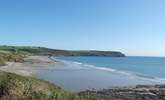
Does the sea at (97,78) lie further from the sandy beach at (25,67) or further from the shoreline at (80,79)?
the sandy beach at (25,67)

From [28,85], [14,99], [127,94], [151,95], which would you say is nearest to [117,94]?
[127,94]

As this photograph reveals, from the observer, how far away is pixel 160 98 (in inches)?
937

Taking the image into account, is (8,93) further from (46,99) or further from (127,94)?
(127,94)

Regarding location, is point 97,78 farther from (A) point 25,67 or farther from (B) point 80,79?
(A) point 25,67

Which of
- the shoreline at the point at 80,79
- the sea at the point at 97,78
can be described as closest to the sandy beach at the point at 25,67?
the shoreline at the point at 80,79

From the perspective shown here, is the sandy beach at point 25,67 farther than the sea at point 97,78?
Yes

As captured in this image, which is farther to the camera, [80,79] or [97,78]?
[97,78]

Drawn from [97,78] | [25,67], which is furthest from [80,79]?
[25,67]

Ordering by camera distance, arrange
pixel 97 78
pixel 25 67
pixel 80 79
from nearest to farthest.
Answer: pixel 80 79 < pixel 97 78 < pixel 25 67

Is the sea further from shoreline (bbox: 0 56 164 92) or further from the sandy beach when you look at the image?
the sandy beach

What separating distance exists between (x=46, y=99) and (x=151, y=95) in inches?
659

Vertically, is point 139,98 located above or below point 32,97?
below

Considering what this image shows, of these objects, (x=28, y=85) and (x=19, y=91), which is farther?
(x=28, y=85)

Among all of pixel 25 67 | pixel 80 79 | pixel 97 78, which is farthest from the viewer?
pixel 25 67
